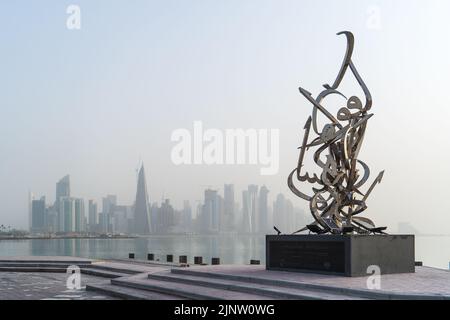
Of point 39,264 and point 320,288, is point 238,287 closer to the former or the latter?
point 320,288

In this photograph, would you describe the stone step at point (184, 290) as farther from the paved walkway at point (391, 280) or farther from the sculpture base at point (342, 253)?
the sculpture base at point (342, 253)

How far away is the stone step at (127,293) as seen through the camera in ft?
47.1

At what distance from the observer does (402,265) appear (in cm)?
1677

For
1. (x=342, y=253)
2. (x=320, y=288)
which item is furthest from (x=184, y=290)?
(x=342, y=253)

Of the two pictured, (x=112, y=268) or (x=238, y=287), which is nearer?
(x=238, y=287)

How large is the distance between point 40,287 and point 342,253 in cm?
893

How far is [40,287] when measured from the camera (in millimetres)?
17781

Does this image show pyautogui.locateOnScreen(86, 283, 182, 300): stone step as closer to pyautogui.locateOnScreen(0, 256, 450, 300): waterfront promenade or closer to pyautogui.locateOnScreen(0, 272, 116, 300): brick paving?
pyautogui.locateOnScreen(0, 256, 450, 300): waterfront promenade

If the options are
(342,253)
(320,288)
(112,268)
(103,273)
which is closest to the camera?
(320,288)

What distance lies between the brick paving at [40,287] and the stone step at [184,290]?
0.98 metres

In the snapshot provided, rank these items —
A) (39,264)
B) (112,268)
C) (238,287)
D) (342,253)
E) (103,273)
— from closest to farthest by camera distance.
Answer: (238,287) → (342,253) → (103,273) → (112,268) → (39,264)

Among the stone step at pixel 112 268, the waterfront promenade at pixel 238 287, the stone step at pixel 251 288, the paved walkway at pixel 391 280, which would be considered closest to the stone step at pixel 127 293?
the waterfront promenade at pixel 238 287

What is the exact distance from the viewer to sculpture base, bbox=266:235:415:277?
51.0 feet
